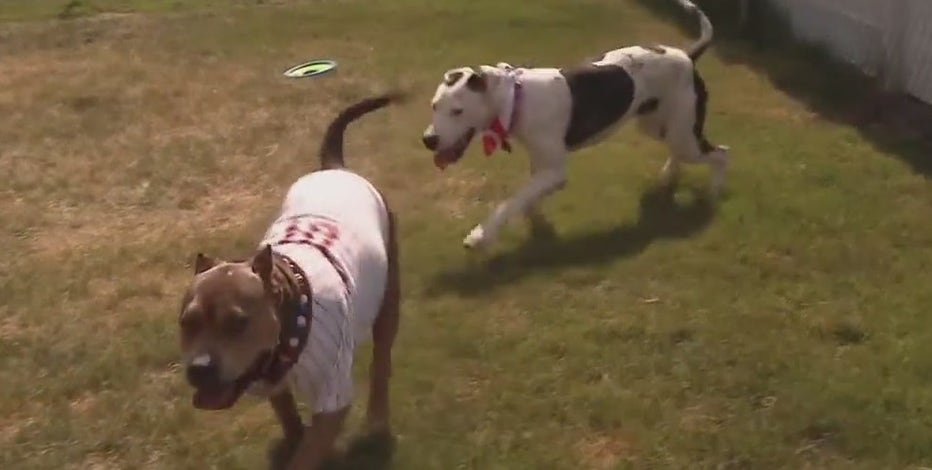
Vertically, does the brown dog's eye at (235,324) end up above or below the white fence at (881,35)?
above

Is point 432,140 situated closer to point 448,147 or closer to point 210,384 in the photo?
point 448,147

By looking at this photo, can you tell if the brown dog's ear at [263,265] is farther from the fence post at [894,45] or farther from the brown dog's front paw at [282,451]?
the fence post at [894,45]

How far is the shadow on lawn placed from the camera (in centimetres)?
685

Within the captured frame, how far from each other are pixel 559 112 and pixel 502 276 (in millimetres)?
851

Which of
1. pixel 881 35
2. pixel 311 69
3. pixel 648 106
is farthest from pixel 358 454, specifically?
pixel 881 35

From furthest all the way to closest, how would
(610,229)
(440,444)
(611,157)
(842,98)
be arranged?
(842,98)
(611,157)
(610,229)
(440,444)

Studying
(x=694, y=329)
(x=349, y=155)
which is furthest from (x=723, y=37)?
(x=694, y=329)

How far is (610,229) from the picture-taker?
5777mm

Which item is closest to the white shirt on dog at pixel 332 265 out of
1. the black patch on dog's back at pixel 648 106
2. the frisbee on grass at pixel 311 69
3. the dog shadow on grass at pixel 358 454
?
the dog shadow on grass at pixel 358 454

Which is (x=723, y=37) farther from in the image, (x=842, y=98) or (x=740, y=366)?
(x=740, y=366)

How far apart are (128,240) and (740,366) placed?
301 cm

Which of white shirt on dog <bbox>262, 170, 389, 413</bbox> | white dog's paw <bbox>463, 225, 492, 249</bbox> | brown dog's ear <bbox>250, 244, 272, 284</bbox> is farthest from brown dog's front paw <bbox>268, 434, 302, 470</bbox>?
white dog's paw <bbox>463, 225, 492, 249</bbox>

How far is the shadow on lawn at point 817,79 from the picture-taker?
6848 millimetres

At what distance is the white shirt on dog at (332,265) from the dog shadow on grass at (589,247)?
4.73ft
